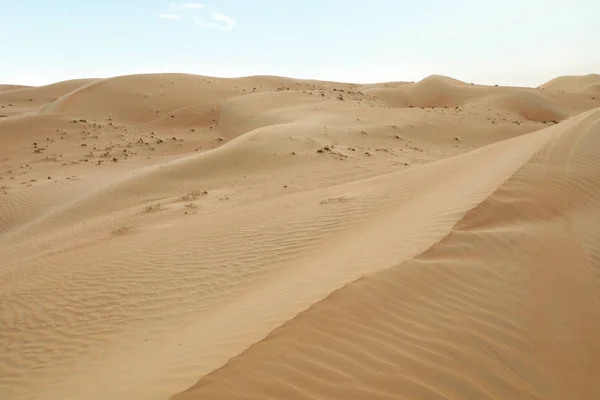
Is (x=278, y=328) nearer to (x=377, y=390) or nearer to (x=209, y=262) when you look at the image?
(x=377, y=390)

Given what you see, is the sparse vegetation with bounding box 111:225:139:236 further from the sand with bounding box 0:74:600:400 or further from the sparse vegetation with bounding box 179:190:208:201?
the sparse vegetation with bounding box 179:190:208:201

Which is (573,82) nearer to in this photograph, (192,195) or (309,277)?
(192,195)

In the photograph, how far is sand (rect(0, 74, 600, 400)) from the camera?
3.10 m

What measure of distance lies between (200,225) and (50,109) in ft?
77.9

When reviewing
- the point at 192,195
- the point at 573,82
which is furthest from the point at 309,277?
the point at 573,82

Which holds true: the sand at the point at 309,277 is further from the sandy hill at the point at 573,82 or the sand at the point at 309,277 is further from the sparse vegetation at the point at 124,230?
the sandy hill at the point at 573,82

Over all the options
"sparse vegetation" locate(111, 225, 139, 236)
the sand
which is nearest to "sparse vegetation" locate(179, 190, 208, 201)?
the sand

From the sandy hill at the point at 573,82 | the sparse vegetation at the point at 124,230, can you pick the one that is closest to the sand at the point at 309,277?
the sparse vegetation at the point at 124,230

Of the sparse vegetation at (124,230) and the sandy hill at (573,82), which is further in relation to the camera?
the sandy hill at (573,82)

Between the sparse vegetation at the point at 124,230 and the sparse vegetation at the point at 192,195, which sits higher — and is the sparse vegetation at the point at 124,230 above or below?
below

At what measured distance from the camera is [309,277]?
4.80m

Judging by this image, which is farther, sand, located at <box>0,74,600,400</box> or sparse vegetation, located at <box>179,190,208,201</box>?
sparse vegetation, located at <box>179,190,208,201</box>

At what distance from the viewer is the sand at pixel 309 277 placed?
310 centimetres

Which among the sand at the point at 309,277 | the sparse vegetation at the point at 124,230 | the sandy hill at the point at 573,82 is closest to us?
the sand at the point at 309,277
